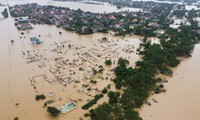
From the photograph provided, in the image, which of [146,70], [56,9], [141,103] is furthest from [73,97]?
[56,9]

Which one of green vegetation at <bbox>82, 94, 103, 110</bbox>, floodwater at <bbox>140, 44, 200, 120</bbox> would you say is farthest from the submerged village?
floodwater at <bbox>140, 44, 200, 120</bbox>

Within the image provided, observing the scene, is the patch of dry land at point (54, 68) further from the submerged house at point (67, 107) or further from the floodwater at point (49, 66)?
the submerged house at point (67, 107)

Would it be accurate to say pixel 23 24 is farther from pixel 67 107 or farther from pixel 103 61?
pixel 67 107

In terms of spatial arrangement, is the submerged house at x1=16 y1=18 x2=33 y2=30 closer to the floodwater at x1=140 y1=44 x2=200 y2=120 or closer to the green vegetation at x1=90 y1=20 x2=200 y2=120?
the green vegetation at x1=90 y1=20 x2=200 y2=120

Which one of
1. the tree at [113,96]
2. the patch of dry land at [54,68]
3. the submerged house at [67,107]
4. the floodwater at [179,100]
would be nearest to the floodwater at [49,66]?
the patch of dry land at [54,68]

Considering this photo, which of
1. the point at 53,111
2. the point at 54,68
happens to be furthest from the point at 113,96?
the point at 54,68
